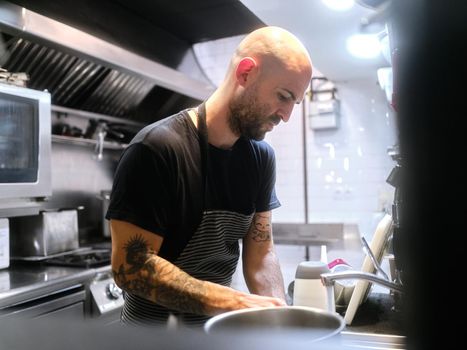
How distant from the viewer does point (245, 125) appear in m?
1.17

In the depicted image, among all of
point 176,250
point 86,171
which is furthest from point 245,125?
point 86,171

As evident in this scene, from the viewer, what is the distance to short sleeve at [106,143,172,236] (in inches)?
38.0

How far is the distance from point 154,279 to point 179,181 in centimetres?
24

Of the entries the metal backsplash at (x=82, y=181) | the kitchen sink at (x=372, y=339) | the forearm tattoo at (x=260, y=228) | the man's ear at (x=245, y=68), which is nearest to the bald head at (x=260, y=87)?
the man's ear at (x=245, y=68)

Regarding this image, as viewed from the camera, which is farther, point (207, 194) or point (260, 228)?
point (260, 228)

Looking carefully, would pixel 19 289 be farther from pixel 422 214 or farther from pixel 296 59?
pixel 422 214

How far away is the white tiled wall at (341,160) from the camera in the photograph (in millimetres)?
3398

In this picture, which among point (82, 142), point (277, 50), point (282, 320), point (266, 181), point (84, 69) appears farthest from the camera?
point (82, 142)

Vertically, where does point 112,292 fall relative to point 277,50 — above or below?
below

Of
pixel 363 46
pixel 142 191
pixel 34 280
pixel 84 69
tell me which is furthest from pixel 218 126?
pixel 84 69

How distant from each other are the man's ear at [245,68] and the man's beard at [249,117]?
3 centimetres

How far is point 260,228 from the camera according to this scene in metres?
1.34

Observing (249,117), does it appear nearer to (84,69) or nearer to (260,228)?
(260,228)

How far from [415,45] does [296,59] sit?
0.87 m
